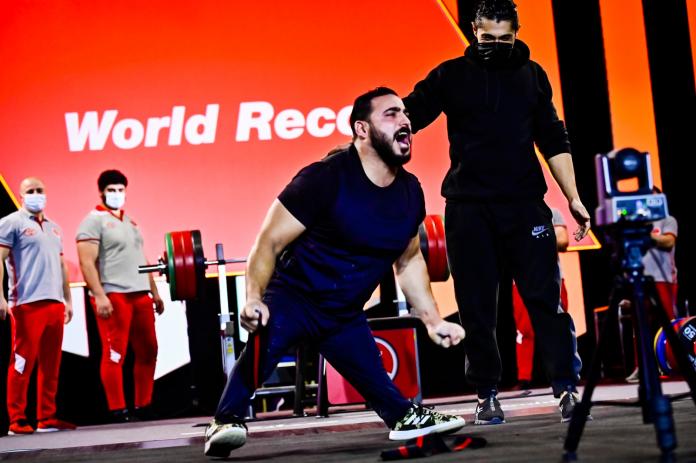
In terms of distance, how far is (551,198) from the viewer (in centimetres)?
684

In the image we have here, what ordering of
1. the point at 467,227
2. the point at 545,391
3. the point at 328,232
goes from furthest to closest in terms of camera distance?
the point at 545,391 → the point at 467,227 → the point at 328,232

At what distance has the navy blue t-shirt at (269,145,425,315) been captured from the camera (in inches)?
114

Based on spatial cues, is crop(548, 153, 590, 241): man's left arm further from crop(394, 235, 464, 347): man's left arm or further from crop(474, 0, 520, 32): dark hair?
crop(394, 235, 464, 347): man's left arm

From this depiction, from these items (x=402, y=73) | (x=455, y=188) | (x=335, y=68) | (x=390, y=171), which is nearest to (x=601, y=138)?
(x=402, y=73)

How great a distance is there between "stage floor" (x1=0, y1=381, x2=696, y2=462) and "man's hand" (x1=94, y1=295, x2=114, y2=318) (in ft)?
2.15

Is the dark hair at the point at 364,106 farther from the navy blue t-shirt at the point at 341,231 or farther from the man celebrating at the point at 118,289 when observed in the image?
the man celebrating at the point at 118,289

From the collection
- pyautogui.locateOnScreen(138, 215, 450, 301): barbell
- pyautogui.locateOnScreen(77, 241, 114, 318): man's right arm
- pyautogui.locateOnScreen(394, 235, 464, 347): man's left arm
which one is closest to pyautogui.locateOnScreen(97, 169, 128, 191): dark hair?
pyautogui.locateOnScreen(77, 241, 114, 318): man's right arm

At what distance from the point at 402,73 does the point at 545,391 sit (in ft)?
7.71

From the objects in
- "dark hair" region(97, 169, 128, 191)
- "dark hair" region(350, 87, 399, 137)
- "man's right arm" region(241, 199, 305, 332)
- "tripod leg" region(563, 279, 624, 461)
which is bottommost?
"tripod leg" region(563, 279, 624, 461)

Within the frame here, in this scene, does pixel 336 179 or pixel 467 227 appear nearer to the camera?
pixel 336 179

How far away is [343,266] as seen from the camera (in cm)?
299

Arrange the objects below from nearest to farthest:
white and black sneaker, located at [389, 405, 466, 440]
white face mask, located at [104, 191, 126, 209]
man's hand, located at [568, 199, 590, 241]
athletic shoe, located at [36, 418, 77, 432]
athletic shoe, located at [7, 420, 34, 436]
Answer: white and black sneaker, located at [389, 405, 466, 440]
man's hand, located at [568, 199, 590, 241]
athletic shoe, located at [7, 420, 34, 436]
athletic shoe, located at [36, 418, 77, 432]
white face mask, located at [104, 191, 126, 209]

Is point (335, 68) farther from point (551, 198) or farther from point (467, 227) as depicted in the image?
point (467, 227)

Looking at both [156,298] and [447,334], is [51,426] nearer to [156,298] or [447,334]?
[156,298]
